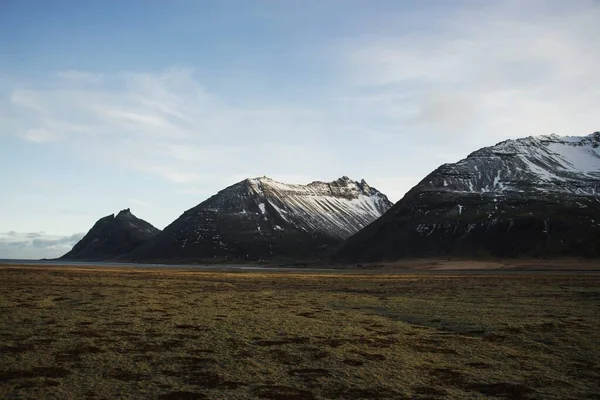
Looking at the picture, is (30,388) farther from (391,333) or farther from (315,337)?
(391,333)

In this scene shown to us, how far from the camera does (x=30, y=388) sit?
1648 centimetres

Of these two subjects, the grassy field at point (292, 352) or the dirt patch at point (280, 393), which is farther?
the grassy field at point (292, 352)

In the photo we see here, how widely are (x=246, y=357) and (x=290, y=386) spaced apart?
16.5ft

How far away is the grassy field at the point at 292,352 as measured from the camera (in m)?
17.1

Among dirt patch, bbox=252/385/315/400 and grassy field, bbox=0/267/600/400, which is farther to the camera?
grassy field, bbox=0/267/600/400

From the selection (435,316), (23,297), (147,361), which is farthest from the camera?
(23,297)

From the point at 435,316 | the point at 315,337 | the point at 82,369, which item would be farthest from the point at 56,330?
the point at 435,316

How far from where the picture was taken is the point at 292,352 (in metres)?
23.2

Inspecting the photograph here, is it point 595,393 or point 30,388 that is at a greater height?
point 30,388

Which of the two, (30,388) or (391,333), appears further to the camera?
(391,333)

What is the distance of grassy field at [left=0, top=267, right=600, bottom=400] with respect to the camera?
56.1 ft

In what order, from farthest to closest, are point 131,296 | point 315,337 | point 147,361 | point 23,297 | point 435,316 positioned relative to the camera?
point 131,296 < point 23,297 < point 435,316 < point 315,337 < point 147,361

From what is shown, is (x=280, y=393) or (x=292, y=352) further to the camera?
(x=292, y=352)

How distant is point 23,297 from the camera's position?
44969mm
